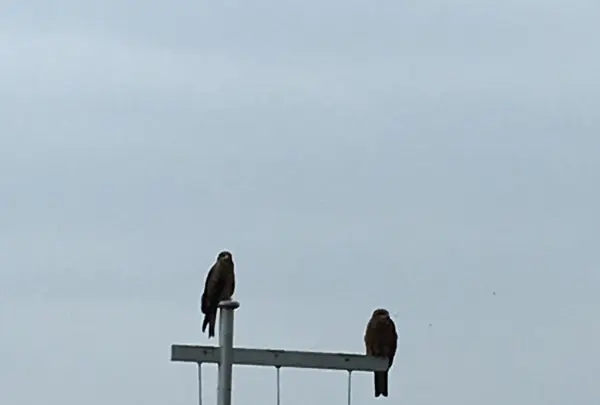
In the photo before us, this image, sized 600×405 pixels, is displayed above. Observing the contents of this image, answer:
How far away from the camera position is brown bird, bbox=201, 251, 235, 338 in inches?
576

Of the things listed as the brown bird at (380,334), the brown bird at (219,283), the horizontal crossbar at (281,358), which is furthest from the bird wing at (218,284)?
the horizontal crossbar at (281,358)

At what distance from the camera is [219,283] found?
15141 millimetres

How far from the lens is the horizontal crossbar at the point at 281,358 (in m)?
9.03

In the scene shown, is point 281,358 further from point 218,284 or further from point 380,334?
point 380,334

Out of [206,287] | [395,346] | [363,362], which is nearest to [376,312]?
[395,346]

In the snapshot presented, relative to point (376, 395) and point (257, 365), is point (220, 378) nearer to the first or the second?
point (257, 365)

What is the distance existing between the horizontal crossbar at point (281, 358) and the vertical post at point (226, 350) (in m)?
0.06

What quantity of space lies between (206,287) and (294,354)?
5.92m

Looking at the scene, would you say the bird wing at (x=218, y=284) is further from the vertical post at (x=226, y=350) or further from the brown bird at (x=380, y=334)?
the vertical post at (x=226, y=350)

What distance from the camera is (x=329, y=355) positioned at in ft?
30.4

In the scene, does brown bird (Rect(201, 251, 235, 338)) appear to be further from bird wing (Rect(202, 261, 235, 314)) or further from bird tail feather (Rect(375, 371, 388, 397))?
bird tail feather (Rect(375, 371, 388, 397))

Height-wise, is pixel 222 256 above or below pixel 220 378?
above

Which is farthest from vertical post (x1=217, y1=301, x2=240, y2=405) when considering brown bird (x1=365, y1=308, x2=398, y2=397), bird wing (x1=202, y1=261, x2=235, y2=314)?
brown bird (x1=365, y1=308, x2=398, y2=397)

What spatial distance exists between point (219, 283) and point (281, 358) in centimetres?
603
